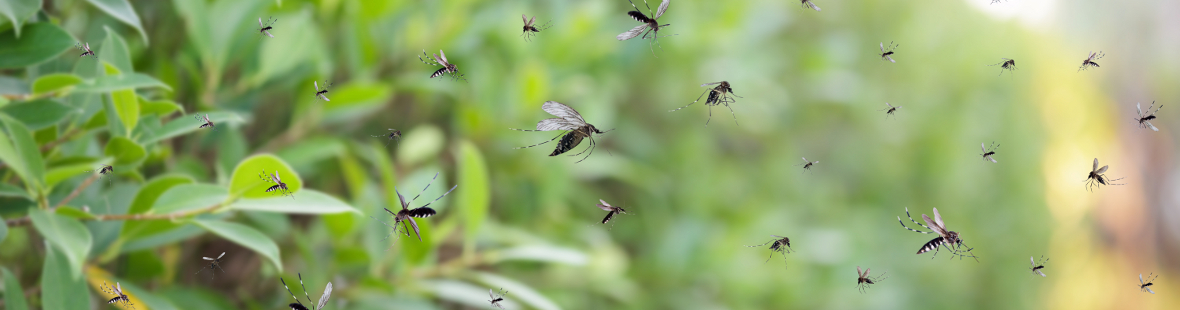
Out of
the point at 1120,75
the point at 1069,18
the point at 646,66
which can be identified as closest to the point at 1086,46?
the point at 1069,18

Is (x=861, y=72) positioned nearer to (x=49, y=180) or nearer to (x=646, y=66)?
(x=646, y=66)

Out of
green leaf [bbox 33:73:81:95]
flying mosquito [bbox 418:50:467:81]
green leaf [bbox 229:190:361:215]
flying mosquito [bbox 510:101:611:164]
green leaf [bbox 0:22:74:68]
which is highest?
flying mosquito [bbox 418:50:467:81]

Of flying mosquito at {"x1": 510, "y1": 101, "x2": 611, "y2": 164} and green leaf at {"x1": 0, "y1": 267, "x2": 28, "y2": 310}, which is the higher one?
flying mosquito at {"x1": 510, "y1": 101, "x2": 611, "y2": 164}

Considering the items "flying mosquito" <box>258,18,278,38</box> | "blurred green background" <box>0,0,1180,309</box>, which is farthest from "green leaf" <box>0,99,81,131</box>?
"flying mosquito" <box>258,18,278,38</box>

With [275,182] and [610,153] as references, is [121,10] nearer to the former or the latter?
[275,182]

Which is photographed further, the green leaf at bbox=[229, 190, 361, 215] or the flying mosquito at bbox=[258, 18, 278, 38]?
the flying mosquito at bbox=[258, 18, 278, 38]

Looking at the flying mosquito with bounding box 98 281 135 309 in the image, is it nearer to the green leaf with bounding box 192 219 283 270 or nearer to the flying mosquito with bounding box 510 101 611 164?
the green leaf with bounding box 192 219 283 270
